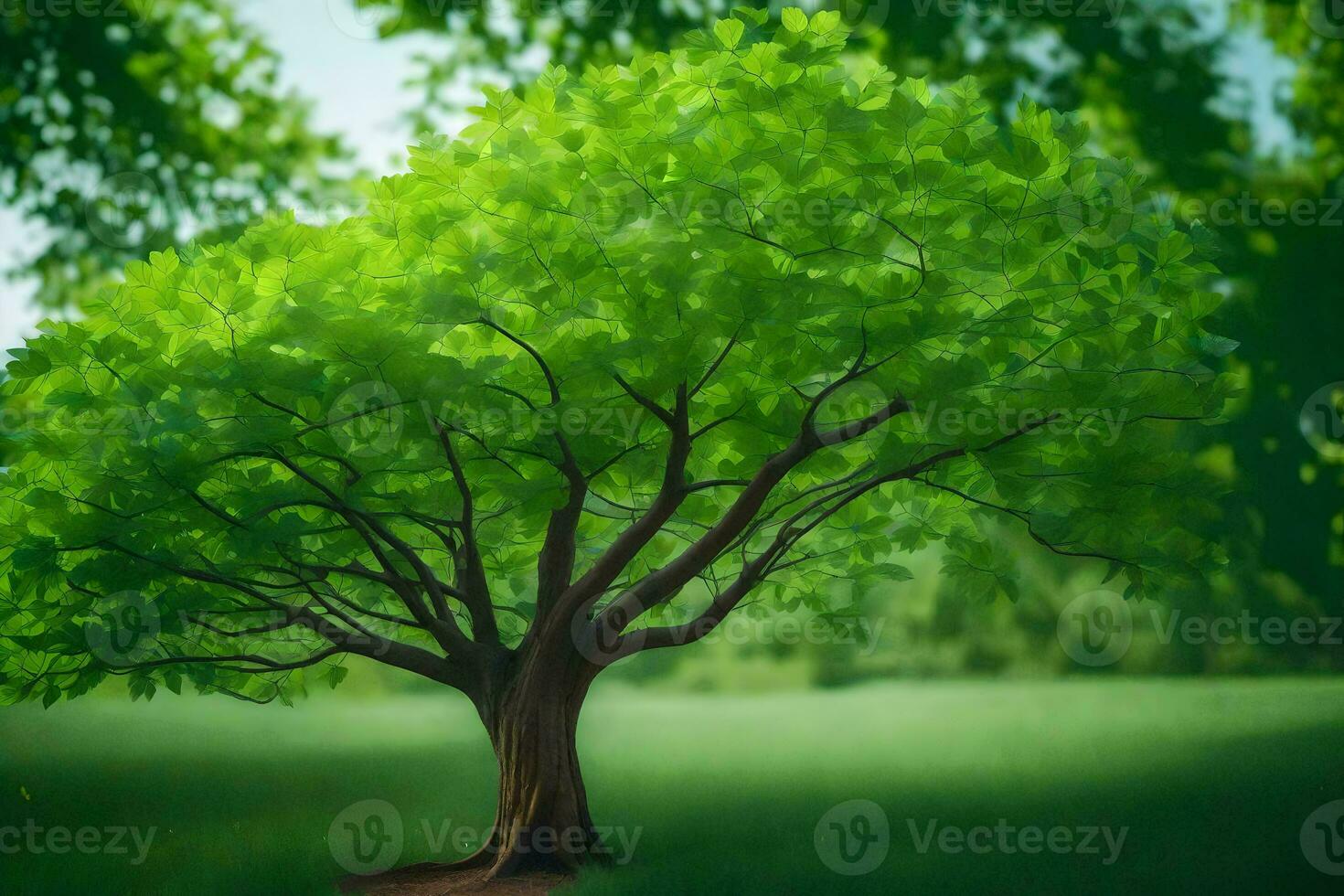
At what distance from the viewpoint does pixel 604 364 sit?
5.86 metres

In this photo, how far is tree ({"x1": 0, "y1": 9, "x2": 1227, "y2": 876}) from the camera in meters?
5.67

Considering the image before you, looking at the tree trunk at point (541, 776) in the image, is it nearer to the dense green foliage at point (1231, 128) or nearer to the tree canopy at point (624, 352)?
the tree canopy at point (624, 352)

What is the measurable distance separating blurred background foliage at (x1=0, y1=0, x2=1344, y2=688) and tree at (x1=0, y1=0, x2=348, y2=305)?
0.02 metres

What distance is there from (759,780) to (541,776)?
14.5ft

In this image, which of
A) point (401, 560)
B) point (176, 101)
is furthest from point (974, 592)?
point (176, 101)

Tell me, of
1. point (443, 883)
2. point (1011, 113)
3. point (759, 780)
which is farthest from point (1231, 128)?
point (443, 883)

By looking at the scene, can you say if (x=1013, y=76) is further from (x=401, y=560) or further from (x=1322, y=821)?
(x=401, y=560)

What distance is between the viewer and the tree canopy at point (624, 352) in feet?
18.6

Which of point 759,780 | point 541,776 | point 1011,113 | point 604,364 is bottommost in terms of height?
point 541,776

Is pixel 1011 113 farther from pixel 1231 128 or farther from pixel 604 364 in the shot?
pixel 604 364

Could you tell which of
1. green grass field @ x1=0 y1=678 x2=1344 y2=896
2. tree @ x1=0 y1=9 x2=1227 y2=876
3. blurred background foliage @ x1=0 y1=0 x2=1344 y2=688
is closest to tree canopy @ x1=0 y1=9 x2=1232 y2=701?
tree @ x1=0 y1=9 x2=1227 y2=876

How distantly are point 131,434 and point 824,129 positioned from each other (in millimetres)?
4147

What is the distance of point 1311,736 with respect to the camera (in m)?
11.9

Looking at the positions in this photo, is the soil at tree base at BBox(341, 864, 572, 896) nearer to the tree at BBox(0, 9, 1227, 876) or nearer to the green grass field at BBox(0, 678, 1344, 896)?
the tree at BBox(0, 9, 1227, 876)
